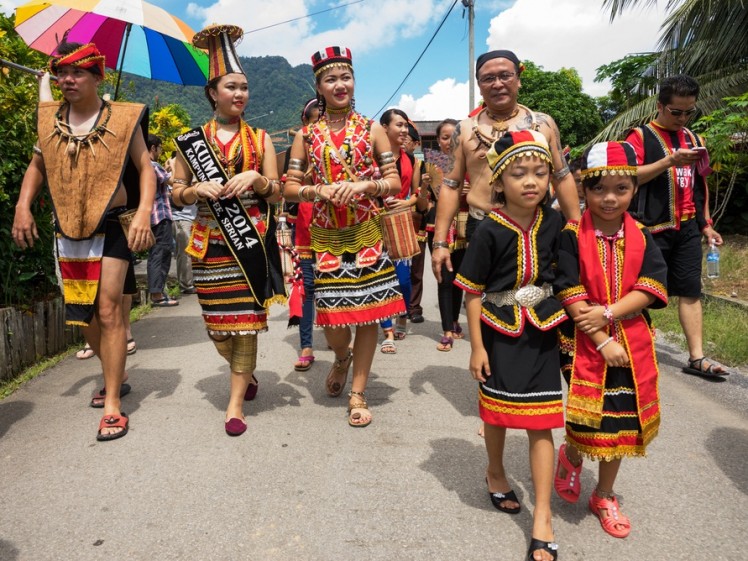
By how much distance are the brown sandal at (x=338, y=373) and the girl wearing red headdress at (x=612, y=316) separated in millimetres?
1915

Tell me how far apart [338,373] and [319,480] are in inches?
47.8

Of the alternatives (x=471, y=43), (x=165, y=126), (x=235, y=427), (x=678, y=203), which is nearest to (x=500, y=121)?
(x=678, y=203)

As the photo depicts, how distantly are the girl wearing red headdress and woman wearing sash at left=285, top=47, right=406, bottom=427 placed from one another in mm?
1416

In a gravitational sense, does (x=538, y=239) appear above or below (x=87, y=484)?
above

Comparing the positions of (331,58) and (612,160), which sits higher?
(331,58)

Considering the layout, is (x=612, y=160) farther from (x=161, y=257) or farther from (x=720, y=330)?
(x=161, y=257)

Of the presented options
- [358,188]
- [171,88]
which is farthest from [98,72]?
[171,88]

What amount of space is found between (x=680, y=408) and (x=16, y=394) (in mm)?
4632

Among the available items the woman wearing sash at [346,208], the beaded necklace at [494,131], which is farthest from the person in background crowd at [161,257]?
the beaded necklace at [494,131]

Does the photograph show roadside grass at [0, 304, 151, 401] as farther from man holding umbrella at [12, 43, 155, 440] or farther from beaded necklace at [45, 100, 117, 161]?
beaded necklace at [45, 100, 117, 161]

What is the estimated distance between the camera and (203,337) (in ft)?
19.2

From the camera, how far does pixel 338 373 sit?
399 centimetres

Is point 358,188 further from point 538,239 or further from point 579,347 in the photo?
point 579,347

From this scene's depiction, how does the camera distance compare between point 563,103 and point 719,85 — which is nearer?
point 719,85
